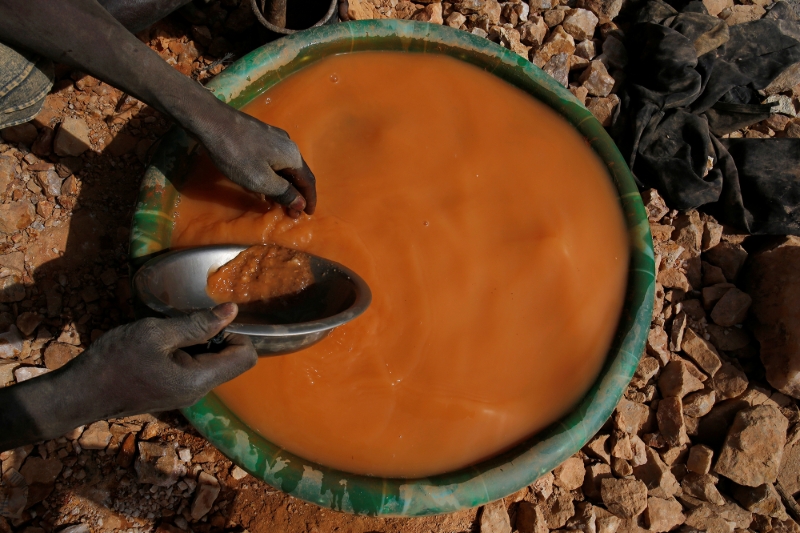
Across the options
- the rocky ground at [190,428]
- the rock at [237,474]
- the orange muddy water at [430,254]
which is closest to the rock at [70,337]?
the rocky ground at [190,428]

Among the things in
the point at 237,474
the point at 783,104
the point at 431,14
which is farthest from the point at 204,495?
the point at 783,104

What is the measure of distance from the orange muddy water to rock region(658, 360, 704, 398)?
534 mm

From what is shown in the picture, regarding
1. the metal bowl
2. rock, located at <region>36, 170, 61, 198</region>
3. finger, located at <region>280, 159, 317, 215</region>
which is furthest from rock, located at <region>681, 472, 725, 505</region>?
rock, located at <region>36, 170, 61, 198</region>

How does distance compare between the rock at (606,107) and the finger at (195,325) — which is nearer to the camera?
the finger at (195,325)

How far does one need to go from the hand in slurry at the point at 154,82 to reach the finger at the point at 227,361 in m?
0.45

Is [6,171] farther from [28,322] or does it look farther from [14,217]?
[28,322]

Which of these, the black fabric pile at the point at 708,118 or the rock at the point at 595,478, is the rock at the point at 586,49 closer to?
the black fabric pile at the point at 708,118

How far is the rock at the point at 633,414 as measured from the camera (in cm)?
204

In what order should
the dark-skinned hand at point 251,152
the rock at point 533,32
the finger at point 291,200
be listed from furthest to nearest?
the rock at point 533,32, the finger at point 291,200, the dark-skinned hand at point 251,152

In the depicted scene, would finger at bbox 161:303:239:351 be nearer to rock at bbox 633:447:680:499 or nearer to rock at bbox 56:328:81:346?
rock at bbox 56:328:81:346

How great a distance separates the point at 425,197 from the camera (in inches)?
70.3

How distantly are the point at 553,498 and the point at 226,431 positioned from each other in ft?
3.74

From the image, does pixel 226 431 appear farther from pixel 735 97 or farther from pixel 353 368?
pixel 735 97

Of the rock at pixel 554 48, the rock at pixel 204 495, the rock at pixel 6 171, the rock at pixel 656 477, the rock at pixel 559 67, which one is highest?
the rock at pixel 554 48
